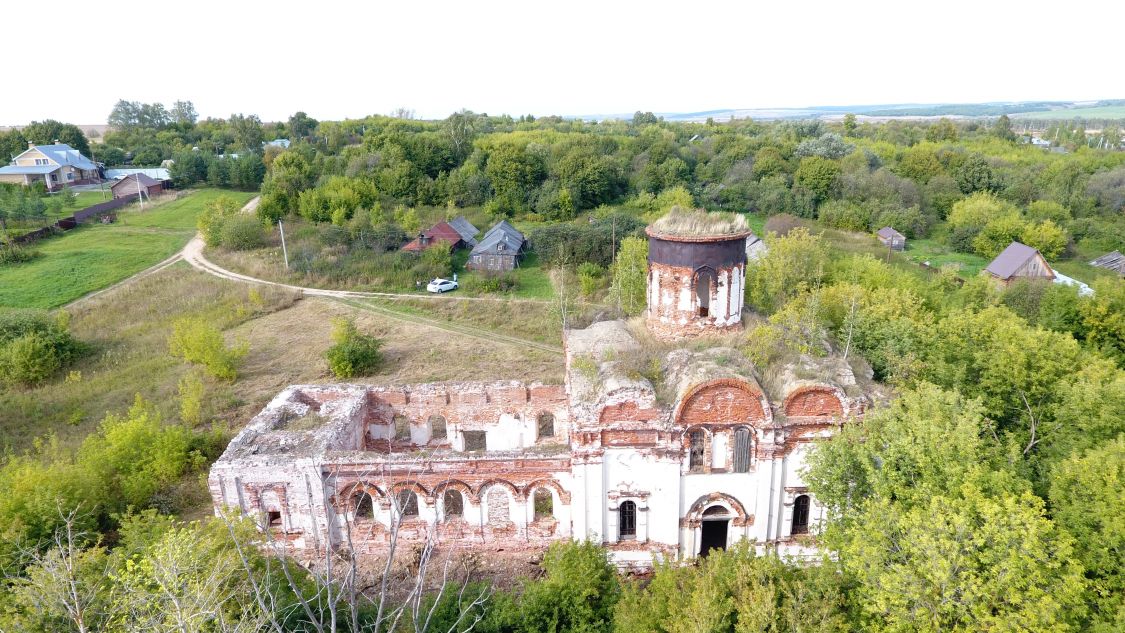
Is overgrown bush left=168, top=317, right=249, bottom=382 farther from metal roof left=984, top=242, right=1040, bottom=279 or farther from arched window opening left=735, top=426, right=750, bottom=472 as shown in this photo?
metal roof left=984, top=242, right=1040, bottom=279

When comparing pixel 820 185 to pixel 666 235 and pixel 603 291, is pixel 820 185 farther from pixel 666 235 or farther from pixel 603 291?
pixel 666 235

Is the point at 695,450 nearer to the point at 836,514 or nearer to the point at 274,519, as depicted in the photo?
the point at 836,514

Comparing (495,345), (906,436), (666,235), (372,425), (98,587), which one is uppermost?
(666,235)

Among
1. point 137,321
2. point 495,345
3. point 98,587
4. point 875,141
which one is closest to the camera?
point 98,587

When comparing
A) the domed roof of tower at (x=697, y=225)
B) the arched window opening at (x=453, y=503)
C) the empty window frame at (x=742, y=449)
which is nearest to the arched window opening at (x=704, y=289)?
the domed roof of tower at (x=697, y=225)

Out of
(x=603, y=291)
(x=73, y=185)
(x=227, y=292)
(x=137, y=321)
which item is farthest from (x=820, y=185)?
(x=73, y=185)

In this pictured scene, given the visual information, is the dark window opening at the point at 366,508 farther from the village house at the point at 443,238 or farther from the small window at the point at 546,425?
the village house at the point at 443,238
